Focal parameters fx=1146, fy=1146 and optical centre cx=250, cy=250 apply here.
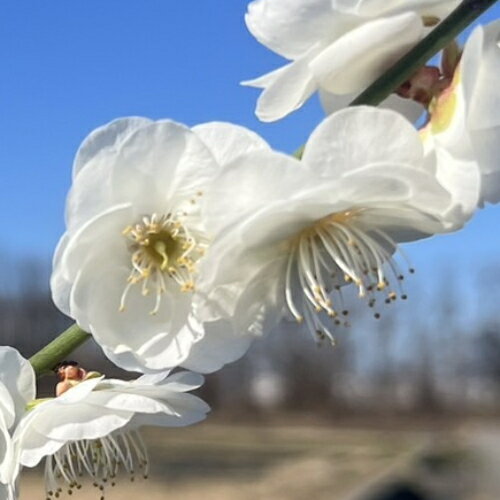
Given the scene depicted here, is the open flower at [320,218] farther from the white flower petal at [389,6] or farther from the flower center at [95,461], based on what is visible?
the flower center at [95,461]

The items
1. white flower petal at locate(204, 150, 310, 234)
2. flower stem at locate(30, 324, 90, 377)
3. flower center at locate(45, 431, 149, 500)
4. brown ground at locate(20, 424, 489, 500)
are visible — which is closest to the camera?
white flower petal at locate(204, 150, 310, 234)

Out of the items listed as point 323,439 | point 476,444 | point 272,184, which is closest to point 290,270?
point 272,184

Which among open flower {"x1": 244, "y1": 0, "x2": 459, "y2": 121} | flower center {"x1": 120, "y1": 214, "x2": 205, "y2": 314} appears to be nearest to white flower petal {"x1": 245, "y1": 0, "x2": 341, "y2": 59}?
open flower {"x1": 244, "y1": 0, "x2": 459, "y2": 121}

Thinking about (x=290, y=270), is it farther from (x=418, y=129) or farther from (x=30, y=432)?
(x=30, y=432)

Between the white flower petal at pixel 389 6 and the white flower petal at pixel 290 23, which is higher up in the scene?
the white flower petal at pixel 290 23

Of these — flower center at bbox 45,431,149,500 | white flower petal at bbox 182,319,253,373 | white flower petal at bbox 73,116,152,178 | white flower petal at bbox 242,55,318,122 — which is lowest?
white flower petal at bbox 182,319,253,373

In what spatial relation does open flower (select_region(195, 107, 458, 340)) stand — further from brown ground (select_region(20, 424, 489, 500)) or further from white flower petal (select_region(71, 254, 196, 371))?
brown ground (select_region(20, 424, 489, 500))

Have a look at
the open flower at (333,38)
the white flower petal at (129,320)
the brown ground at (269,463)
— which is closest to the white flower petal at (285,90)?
the open flower at (333,38)
